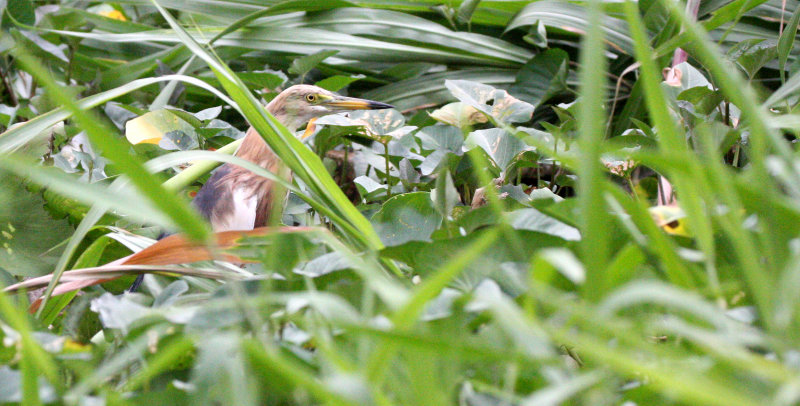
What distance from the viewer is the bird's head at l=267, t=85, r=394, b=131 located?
190 centimetres

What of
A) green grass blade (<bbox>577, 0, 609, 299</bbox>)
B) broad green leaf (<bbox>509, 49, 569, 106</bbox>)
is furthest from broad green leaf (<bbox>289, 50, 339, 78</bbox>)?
green grass blade (<bbox>577, 0, 609, 299</bbox>)

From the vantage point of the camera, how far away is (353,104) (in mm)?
1882

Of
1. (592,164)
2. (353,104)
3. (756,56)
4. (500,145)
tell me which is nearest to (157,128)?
(353,104)

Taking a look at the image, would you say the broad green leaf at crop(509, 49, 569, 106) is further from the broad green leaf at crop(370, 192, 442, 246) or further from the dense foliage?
the broad green leaf at crop(370, 192, 442, 246)

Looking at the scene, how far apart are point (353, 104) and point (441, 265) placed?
4.08ft

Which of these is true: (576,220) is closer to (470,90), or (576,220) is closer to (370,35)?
(470,90)

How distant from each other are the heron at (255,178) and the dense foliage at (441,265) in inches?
9.6

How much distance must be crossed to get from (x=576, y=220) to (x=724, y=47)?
141 cm

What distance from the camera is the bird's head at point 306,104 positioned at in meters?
1.90

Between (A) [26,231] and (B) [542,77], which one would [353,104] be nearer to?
Answer: (B) [542,77]

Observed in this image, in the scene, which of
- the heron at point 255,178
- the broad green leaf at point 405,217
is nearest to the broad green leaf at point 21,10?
the heron at point 255,178

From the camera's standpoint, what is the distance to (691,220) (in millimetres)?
529

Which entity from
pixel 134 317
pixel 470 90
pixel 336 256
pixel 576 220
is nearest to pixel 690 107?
pixel 470 90

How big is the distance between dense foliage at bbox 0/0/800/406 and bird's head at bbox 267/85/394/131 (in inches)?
14.3
